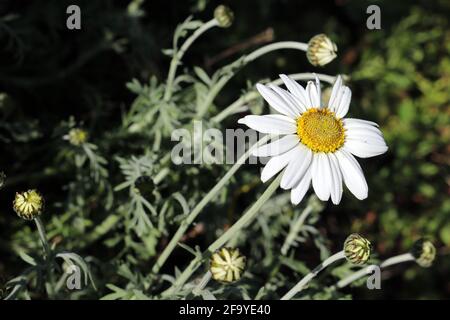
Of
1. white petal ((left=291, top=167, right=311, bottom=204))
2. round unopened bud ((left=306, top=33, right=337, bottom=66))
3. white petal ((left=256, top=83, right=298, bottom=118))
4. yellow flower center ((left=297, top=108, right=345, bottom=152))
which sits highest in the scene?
round unopened bud ((left=306, top=33, right=337, bottom=66))

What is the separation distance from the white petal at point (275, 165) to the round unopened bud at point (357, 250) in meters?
0.34

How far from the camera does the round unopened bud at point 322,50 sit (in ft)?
6.80

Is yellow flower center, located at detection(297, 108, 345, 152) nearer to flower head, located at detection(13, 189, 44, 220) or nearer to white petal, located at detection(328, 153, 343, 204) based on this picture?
white petal, located at detection(328, 153, 343, 204)

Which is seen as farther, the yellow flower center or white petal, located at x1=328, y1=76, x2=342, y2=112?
white petal, located at x1=328, y1=76, x2=342, y2=112

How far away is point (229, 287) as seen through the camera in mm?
2082

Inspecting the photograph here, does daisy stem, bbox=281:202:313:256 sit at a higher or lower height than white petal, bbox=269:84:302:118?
lower

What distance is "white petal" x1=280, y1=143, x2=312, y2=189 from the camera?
5.32ft

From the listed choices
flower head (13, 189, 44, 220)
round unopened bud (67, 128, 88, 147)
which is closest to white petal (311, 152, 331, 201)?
flower head (13, 189, 44, 220)

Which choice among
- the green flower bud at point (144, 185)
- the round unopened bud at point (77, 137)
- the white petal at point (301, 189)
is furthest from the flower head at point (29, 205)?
the white petal at point (301, 189)

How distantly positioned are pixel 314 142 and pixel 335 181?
0.13m

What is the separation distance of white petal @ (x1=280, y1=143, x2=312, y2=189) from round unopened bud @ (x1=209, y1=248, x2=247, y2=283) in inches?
10.9

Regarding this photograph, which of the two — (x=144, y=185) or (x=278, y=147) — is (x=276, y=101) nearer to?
(x=278, y=147)
